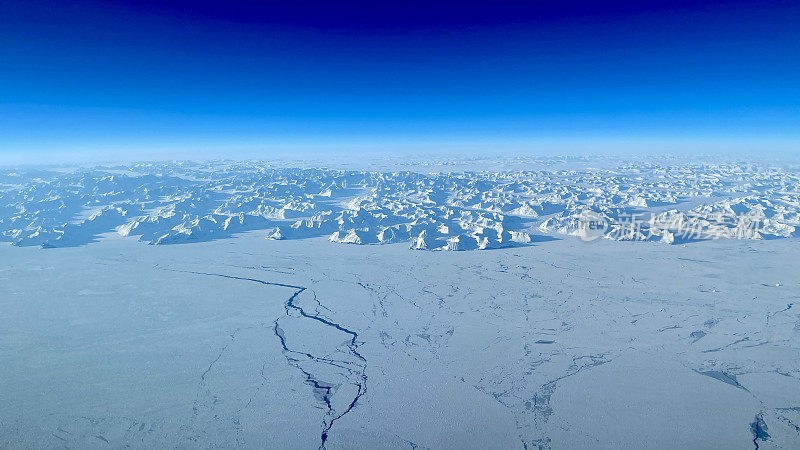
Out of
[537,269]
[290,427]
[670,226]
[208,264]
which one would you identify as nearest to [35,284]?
[208,264]

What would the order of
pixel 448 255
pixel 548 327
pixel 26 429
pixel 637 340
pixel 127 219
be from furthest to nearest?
pixel 127 219
pixel 448 255
pixel 548 327
pixel 637 340
pixel 26 429

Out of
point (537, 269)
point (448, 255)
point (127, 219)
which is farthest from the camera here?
point (127, 219)

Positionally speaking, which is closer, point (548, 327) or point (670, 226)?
point (548, 327)

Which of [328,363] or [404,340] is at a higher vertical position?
[328,363]

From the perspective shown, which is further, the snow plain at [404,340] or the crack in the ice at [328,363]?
the crack in the ice at [328,363]

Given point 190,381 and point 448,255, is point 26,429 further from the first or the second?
point 448,255

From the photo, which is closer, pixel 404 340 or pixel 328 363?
pixel 328 363

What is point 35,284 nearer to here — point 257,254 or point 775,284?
point 257,254

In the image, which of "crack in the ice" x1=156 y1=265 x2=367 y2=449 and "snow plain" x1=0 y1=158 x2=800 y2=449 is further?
"crack in the ice" x1=156 y1=265 x2=367 y2=449
